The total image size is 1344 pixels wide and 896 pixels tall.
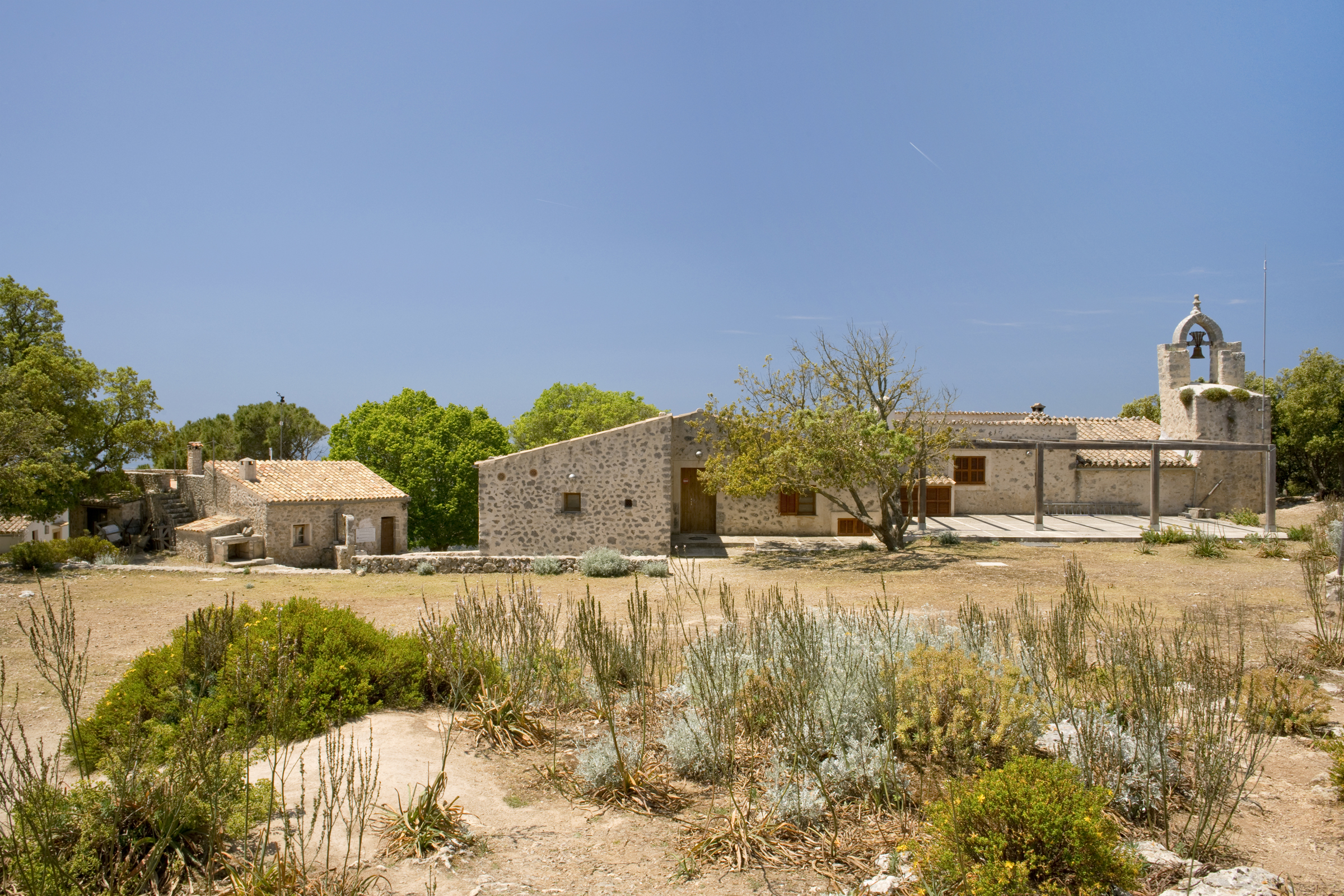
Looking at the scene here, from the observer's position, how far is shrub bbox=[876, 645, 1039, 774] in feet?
13.4

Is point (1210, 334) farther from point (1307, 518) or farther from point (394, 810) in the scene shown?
point (394, 810)

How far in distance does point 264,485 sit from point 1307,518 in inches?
1243

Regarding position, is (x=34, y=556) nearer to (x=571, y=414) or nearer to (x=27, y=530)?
(x=27, y=530)

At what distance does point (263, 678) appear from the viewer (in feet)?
13.5


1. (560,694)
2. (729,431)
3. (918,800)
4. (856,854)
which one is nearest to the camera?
(856,854)

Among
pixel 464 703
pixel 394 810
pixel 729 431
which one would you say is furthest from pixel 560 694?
pixel 729 431

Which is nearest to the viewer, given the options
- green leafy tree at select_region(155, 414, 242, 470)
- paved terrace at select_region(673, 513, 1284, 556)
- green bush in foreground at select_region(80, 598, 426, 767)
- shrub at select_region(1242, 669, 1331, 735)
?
green bush in foreground at select_region(80, 598, 426, 767)

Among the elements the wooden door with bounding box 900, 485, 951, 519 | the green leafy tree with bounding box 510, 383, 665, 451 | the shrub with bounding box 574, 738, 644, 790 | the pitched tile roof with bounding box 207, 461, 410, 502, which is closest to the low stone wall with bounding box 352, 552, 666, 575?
the pitched tile roof with bounding box 207, 461, 410, 502

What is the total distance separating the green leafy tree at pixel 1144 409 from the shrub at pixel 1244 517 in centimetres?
1561

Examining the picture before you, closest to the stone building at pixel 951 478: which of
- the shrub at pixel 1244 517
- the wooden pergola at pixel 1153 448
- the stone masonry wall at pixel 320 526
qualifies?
the wooden pergola at pixel 1153 448

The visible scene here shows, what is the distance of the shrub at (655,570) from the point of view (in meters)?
13.5

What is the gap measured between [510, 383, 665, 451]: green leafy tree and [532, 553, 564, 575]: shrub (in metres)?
24.9

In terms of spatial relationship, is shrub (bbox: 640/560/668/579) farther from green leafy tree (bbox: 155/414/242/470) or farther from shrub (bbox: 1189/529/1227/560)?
green leafy tree (bbox: 155/414/242/470)

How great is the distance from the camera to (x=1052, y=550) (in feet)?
52.1
